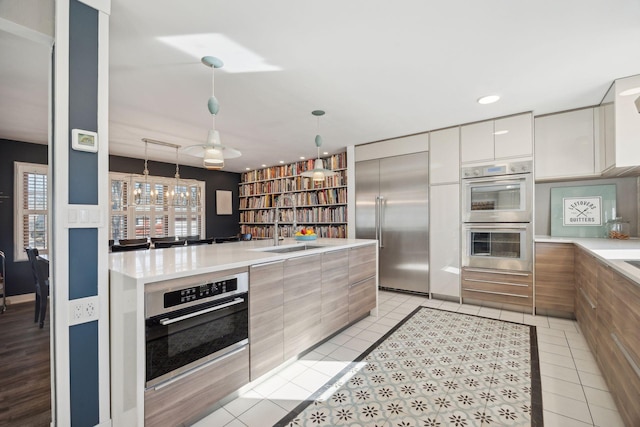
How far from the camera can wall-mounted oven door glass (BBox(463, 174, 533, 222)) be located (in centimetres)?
347

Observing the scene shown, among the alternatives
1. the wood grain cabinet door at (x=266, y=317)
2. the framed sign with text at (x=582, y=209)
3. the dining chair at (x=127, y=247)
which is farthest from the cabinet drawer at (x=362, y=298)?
the dining chair at (x=127, y=247)

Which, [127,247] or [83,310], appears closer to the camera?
[83,310]

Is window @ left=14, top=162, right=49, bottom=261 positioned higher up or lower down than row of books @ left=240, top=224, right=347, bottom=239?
higher up

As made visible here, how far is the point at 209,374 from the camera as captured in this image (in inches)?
67.0

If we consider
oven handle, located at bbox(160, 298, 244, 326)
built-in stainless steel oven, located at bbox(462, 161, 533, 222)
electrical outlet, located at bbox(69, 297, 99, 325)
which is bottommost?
oven handle, located at bbox(160, 298, 244, 326)

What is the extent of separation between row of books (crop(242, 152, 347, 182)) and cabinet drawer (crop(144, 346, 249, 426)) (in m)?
4.20

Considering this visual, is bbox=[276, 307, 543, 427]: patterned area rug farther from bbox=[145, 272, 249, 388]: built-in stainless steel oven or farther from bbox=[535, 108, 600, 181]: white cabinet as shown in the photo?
bbox=[535, 108, 600, 181]: white cabinet

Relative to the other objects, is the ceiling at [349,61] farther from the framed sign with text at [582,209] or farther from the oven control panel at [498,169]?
the framed sign with text at [582,209]

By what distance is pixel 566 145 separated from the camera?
11.1 ft

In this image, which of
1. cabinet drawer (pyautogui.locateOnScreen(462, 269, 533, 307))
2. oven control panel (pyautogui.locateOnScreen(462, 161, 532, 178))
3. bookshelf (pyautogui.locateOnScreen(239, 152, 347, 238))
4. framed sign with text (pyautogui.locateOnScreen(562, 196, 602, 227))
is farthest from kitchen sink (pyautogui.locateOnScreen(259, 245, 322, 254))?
framed sign with text (pyautogui.locateOnScreen(562, 196, 602, 227))

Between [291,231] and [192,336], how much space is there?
5015 mm

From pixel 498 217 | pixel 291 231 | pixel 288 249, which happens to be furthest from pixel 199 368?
pixel 291 231

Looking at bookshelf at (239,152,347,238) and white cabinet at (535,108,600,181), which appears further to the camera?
bookshelf at (239,152,347,238)

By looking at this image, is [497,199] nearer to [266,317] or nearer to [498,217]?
[498,217]
